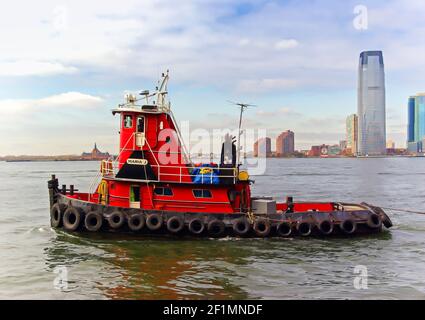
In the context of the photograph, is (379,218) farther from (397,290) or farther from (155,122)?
(155,122)

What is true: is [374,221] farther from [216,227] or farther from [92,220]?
[92,220]

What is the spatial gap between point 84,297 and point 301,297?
5681 mm

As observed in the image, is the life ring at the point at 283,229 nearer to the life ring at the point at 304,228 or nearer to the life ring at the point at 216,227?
the life ring at the point at 304,228

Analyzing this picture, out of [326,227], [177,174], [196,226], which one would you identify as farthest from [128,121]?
[326,227]

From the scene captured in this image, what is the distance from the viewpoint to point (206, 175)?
1738cm

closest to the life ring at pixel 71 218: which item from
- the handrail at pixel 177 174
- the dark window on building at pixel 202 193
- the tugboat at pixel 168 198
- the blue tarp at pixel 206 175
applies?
the tugboat at pixel 168 198

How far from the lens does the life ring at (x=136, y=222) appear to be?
17.0 m

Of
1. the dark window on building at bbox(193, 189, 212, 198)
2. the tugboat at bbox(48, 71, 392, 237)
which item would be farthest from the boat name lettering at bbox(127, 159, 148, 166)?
the dark window on building at bbox(193, 189, 212, 198)

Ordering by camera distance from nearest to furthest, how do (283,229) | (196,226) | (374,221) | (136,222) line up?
(136,222)
(196,226)
(283,229)
(374,221)

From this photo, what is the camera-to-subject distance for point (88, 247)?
666 inches

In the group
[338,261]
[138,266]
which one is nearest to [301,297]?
[338,261]

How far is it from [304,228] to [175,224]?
503cm

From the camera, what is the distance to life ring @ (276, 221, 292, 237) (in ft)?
57.7
